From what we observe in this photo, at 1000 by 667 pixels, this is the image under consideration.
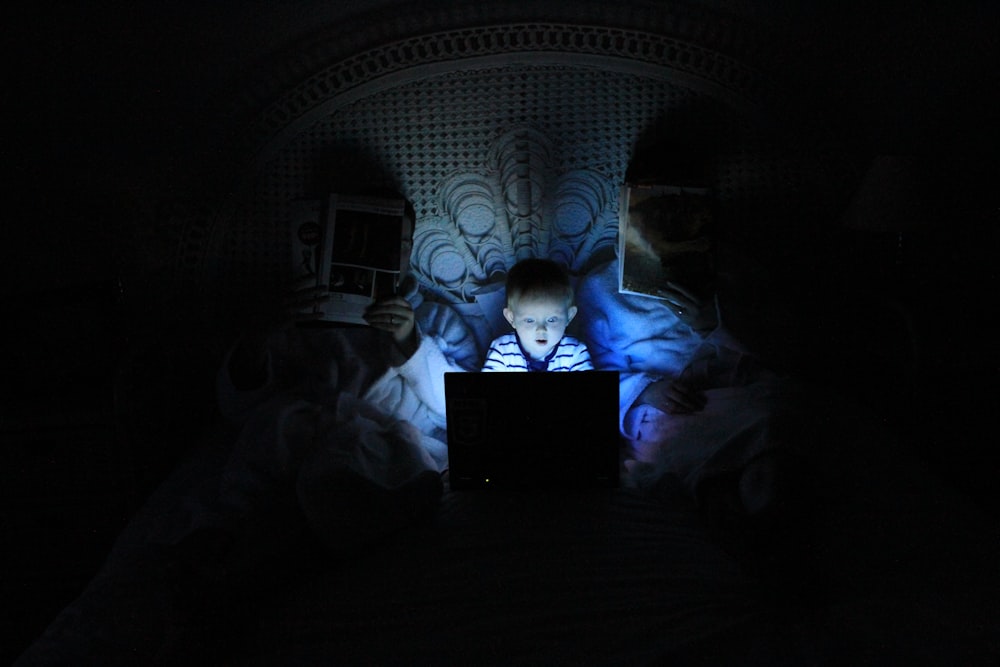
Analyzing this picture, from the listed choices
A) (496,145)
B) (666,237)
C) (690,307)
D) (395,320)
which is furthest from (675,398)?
(496,145)

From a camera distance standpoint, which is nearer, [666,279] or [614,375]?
[614,375]

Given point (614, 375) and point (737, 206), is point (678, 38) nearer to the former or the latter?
point (737, 206)

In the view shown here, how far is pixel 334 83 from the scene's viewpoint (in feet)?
6.22

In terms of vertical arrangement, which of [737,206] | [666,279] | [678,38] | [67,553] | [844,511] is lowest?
[67,553]

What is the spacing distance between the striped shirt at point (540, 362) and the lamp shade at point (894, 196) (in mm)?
762

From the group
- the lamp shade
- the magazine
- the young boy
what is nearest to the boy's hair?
the young boy

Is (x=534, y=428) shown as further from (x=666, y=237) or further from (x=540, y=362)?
(x=666, y=237)

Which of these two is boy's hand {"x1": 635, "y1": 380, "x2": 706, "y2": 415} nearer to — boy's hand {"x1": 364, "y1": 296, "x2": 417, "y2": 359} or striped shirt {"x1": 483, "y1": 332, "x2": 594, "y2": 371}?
striped shirt {"x1": 483, "y1": 332, "x2": 594, "y2": 371}

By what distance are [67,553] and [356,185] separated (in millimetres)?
1147

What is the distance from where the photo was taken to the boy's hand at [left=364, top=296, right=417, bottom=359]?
1.79m

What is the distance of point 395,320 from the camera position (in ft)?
5.87

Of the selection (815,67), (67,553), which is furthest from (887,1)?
(67,553)

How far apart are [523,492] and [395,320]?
0.54 metres

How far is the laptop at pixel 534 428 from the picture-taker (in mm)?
1478
